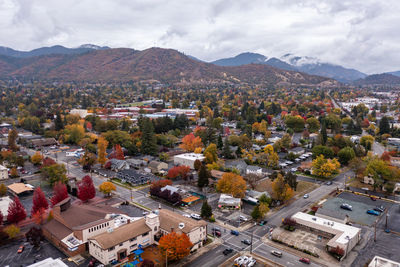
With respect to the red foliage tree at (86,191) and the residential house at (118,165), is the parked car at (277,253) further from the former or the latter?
the residential house at (118,165)

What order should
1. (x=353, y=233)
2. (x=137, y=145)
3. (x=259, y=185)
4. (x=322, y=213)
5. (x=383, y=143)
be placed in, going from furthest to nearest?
(x=383, y=143) → (x=137, y=145) → (x=259, y=185) → (x=322, y=213) → (x=353, y=233)

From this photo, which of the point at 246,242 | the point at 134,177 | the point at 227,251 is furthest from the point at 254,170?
the point at 227,251

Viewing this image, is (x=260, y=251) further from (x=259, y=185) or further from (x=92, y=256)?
(x=259, y=185)

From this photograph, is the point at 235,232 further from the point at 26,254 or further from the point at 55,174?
the point at 55,174

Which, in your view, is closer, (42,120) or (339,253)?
(339,253)

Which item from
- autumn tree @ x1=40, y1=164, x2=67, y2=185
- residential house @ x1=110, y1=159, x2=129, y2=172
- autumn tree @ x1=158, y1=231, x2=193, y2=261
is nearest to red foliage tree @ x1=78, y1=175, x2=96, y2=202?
autumn tree @ x1=40, y1=164, x2=67, y2=185

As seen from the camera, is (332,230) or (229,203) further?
(229,203)

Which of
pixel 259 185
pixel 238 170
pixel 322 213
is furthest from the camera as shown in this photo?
pixel 238 170

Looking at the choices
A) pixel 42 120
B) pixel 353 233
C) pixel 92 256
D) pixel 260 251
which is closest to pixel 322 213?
pixel 353 233
